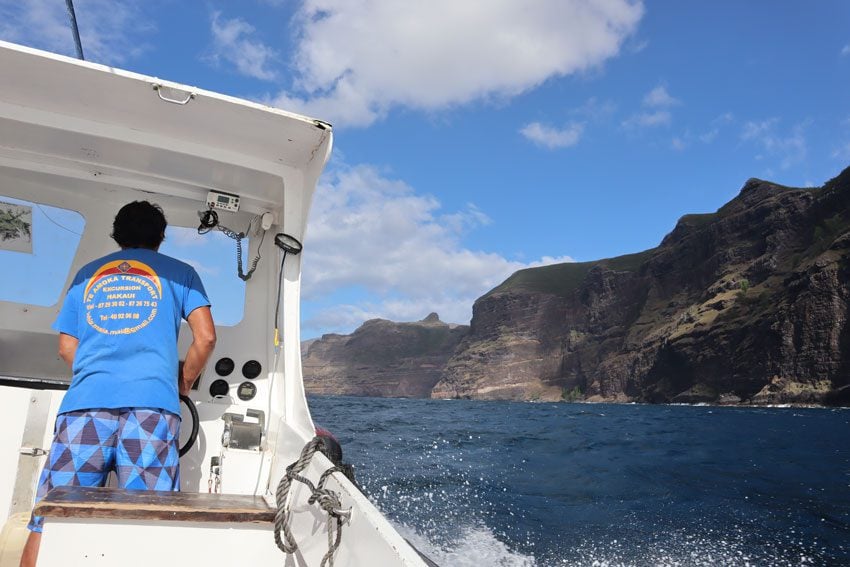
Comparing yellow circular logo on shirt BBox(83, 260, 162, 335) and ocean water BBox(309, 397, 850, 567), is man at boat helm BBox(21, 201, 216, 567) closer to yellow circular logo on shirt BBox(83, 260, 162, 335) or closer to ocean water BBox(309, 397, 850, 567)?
yellow circular logo on shirt BBox(83, 260, 162, 335)

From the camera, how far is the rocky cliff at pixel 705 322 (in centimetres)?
6894

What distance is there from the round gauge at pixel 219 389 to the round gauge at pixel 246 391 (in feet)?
0.28

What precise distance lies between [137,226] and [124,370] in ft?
2.44

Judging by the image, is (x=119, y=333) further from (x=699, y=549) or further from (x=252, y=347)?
(x=699, y=549)

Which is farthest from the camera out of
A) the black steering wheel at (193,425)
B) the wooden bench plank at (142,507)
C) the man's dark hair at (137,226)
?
the black steering wheel at (193,425)

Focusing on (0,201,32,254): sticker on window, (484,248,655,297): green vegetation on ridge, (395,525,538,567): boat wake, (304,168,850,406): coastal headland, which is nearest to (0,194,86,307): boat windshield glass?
(0,201,32,254): sticker on window

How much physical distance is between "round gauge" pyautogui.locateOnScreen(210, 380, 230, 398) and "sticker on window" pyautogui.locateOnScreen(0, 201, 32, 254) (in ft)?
5.57

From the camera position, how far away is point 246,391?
4301 mm

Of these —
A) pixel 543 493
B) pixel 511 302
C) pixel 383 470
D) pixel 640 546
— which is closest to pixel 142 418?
pixel 640 546

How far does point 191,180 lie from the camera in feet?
14.1

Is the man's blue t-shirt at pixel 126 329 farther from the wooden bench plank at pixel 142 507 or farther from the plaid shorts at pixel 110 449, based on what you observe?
the wooden bench plank at pixel 142 507

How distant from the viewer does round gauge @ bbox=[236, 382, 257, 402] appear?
428 centimetres

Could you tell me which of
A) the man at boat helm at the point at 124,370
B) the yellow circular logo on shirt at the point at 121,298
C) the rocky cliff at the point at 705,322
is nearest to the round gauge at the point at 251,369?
the man at boat helm at the point at 124,370

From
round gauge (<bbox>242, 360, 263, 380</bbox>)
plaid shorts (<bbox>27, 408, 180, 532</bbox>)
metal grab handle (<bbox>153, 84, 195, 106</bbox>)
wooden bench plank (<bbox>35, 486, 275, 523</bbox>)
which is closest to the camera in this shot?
wooden bench plank (<bbox>35, 486, 275, 523</bbox>)
